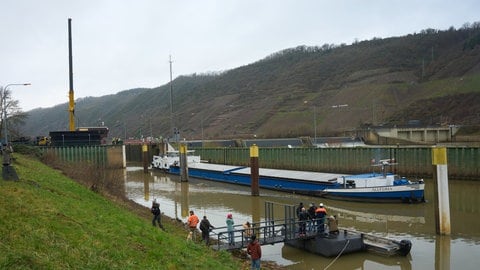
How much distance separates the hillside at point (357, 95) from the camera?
103000 millimetres

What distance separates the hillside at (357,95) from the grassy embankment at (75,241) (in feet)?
258

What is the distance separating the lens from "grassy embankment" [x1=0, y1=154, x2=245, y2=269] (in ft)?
31.0

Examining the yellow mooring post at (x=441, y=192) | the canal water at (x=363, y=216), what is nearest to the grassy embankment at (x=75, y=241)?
the canal water at (x=363, y=216)

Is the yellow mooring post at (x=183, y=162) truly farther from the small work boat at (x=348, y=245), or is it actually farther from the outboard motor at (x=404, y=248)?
the outboard motor at (x=404, y=248)

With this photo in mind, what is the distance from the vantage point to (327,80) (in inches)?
6457

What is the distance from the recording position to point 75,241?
1119 cm

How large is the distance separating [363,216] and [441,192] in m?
8.37

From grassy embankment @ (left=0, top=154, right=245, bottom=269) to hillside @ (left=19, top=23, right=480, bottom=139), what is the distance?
78.6 metres

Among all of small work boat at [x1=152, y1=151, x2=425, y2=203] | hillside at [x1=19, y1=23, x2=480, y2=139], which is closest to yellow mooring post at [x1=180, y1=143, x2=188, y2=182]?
small work boat at [x1=152, y1=151, x2=425, y2=203]

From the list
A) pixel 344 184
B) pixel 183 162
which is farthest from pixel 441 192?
pixel 183 162

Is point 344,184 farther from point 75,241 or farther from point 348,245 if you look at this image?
point 75,241

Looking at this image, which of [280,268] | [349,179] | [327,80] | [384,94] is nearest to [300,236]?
[280,268]

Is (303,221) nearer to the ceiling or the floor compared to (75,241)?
nearer to the floor

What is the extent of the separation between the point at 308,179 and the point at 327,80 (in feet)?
424
